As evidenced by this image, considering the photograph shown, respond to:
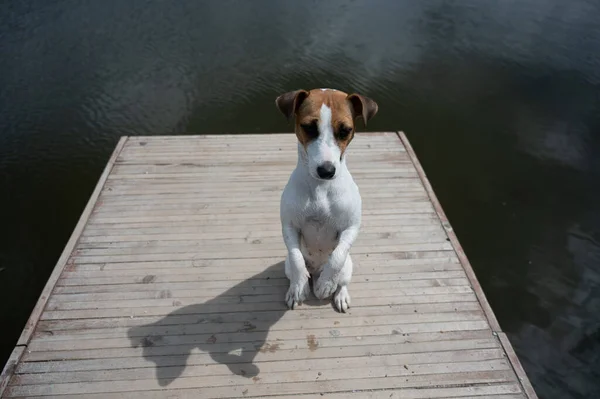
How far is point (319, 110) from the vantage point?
3.33m

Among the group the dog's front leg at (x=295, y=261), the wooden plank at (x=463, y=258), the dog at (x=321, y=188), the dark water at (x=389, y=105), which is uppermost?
the dog at (x=321, y=188)

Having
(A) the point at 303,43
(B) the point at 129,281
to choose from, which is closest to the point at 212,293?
(B) the point at 129,281

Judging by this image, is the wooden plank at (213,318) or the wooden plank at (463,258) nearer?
the wooden plank at (213,318)

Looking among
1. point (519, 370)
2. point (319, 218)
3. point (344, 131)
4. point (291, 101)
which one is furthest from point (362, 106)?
point (519, 370)

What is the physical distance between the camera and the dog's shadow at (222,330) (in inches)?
171

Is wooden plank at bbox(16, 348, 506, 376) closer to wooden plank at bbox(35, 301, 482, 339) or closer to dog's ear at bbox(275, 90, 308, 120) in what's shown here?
wooden plank at bbox(35, 301, 482, 339)

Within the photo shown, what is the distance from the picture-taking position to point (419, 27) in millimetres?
14789

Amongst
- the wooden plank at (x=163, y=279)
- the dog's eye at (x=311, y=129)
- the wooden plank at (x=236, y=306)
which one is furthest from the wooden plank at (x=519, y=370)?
the dog's eye at (x=311, y=129)

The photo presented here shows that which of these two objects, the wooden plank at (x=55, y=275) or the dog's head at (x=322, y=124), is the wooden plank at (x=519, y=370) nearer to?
the dog's head at (x=322, y=124)

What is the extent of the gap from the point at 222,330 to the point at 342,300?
138 centimetres

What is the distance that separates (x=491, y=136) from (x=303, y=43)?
257 inches

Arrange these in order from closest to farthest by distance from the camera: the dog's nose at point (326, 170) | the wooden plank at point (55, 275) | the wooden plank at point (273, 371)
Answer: the dog's nose at point (326, 170) < the wooden plank at point (273, 371) < the wooden plank at point (55, 275)

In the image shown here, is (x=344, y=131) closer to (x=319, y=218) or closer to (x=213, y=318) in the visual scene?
(x=319, y=218)

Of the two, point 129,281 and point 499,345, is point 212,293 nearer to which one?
point 129,281
